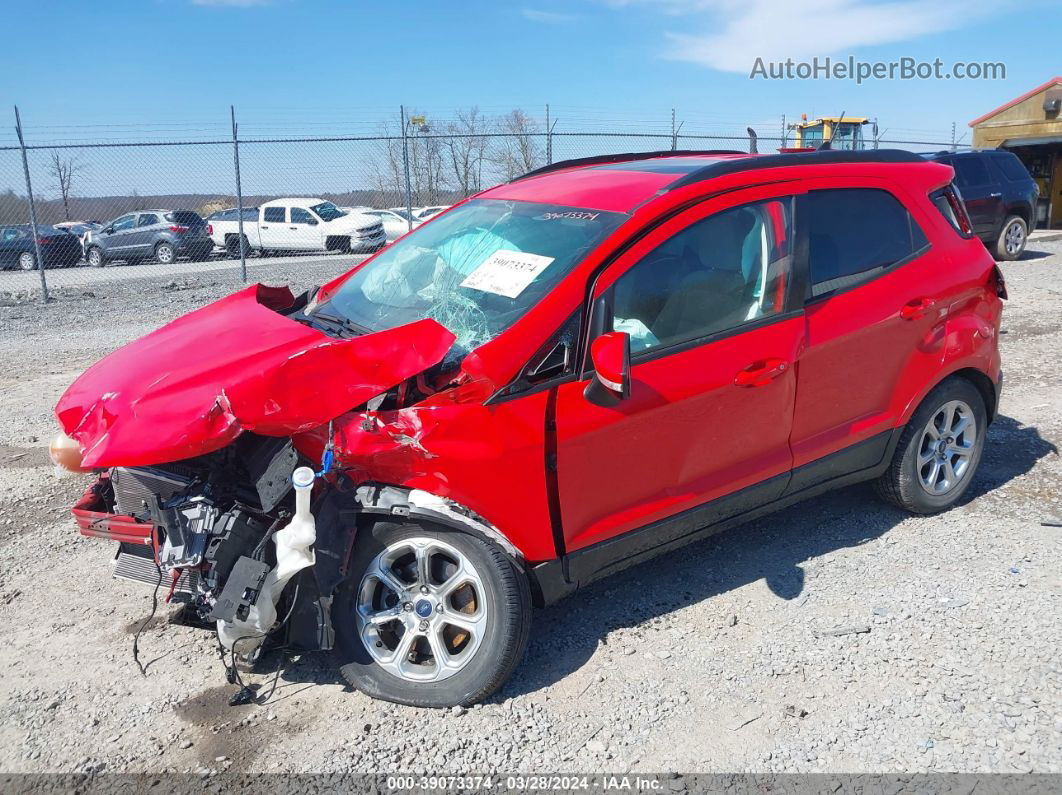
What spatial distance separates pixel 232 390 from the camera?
108 inches

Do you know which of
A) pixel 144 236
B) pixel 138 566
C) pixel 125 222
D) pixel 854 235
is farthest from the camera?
pixel 125 222

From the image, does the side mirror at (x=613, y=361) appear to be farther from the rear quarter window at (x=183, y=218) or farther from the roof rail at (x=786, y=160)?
the rear quarter window at (x=183, y=218)

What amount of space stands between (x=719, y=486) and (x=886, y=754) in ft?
3.81

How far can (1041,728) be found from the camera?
109 inches

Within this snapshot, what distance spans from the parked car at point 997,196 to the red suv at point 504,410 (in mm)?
11667

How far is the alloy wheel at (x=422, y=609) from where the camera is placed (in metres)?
2.95

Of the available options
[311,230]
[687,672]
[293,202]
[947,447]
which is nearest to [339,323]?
[687,672]

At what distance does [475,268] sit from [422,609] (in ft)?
4.72

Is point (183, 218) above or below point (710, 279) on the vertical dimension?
below

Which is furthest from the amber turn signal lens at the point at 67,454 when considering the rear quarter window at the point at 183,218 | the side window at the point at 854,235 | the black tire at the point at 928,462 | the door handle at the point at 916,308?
the rear quarter window at the point at 183,218

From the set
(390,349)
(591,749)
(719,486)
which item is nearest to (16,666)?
(390,349)

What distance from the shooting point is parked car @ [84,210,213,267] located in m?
23.2

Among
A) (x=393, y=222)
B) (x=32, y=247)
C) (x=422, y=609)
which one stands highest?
(x=393, y=222)

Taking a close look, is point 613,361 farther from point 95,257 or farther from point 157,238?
point 95,257
